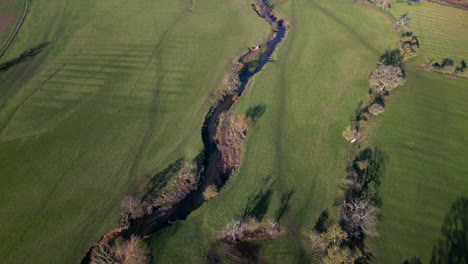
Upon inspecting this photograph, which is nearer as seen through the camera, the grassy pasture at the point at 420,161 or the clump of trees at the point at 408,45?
the grassy pasture at the point at 420,161

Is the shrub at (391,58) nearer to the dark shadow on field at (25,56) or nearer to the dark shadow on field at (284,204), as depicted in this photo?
the dark shadow on field at (284,204)

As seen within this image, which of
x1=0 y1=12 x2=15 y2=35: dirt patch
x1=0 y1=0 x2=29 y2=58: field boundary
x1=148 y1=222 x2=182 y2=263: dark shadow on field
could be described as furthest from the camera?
x1=0 y1=12 x2=15 y2=35: dirt patch

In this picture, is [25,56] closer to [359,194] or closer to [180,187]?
[180,187]

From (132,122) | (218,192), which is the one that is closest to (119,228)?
(218,192)

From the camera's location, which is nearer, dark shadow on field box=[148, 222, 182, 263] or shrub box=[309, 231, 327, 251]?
shrub box=[309, 231, 327, 251]

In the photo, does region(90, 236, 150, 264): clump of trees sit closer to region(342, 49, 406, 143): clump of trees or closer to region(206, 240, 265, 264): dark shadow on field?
region(206, 240, 265, 264): dark shadow on field

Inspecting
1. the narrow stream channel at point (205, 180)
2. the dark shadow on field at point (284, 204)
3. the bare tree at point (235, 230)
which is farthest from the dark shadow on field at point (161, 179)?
the dark shadow on field at point (284, 204)

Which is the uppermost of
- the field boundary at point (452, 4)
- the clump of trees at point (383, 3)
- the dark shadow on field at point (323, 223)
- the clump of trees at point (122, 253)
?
the clump of trees at point (383, 3)

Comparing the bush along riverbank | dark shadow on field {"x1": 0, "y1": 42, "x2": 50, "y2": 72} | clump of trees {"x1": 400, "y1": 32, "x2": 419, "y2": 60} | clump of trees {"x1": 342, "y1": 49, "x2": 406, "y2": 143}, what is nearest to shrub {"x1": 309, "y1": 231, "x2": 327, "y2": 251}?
the bush along riverbank
